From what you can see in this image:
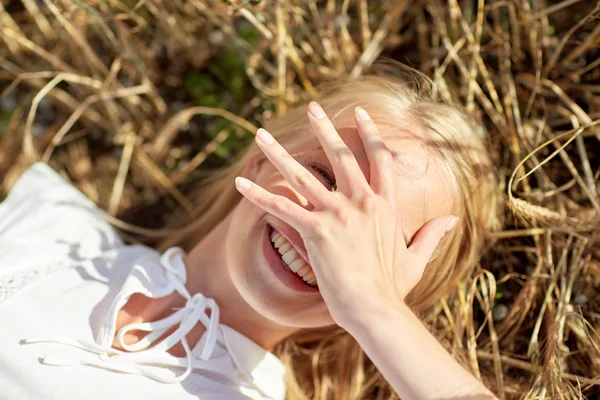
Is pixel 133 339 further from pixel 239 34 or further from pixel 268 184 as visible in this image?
pixel 239 34

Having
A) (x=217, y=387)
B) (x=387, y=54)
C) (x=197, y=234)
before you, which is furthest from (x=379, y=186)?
(x=387, y=54)

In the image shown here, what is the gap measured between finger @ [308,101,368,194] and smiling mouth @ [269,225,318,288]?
0.34m

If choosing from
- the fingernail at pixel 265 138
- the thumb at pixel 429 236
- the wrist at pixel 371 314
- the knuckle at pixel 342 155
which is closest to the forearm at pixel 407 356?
the wrist at pixel 371 314

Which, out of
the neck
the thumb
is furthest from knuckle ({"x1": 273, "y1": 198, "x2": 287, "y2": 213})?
the neck

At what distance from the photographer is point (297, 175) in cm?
192

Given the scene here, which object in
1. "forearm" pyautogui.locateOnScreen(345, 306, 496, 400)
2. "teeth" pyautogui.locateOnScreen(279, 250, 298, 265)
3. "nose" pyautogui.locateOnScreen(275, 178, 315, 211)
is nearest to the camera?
"forearm" pyautogui.locateOnScreen(345, 306, 496, 400)

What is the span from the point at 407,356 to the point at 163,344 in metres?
0.97

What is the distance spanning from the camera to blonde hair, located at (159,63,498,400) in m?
2.39

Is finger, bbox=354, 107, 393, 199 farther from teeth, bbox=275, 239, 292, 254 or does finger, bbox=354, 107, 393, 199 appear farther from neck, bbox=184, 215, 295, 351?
neck, bbox=184, 215, 295, 351

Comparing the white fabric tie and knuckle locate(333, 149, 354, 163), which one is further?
the white fabric tie

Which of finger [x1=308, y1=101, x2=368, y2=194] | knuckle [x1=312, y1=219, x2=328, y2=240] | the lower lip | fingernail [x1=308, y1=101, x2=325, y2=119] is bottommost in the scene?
the lower lip

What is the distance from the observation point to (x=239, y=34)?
10.8 ft

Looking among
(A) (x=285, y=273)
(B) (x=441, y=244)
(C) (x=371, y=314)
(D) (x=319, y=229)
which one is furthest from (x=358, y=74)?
(C) (x=371, y=314)

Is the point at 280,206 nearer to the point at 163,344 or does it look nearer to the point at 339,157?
the point at 339,157
